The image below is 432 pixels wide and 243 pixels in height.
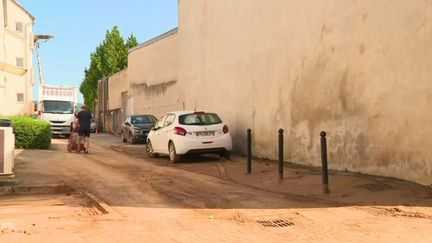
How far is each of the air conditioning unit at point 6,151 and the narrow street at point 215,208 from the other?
0.52 metres

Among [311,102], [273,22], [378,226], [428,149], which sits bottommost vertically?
[378,226]

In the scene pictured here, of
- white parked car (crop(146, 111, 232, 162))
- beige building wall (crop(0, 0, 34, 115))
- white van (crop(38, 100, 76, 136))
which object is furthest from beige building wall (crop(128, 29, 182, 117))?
white parked car (crop(146, 111, 232, 162))

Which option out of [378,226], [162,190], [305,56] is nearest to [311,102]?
[305,56]

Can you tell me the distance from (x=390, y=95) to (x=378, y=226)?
3.81 meters

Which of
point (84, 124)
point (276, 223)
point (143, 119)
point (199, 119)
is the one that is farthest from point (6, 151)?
point (143, 119)

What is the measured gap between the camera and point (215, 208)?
8219mm

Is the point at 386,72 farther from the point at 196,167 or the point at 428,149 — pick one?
the point at 196,167

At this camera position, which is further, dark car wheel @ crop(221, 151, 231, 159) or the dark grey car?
the dark grey car

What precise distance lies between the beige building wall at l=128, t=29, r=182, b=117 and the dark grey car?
Result: 1230 millimetres

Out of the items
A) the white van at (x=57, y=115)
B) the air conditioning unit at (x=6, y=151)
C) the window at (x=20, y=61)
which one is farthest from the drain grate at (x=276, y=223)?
the window at (x=20, y=61)

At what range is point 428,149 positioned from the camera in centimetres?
884

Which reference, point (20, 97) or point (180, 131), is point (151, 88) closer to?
point (20, 97)

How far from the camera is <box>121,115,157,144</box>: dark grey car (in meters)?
24.9

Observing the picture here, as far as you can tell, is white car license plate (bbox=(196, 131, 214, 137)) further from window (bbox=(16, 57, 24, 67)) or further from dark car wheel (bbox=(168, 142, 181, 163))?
window (bbox=(16, 57, 24, 67))
